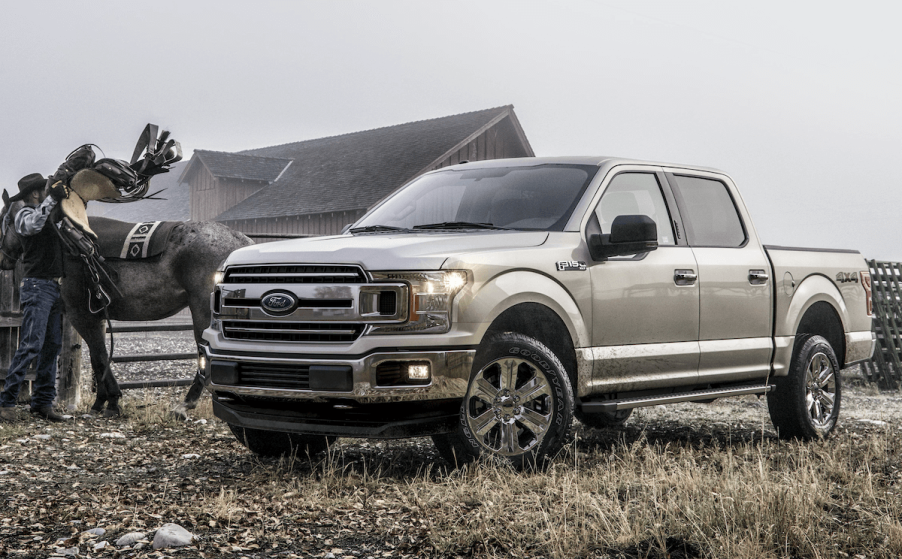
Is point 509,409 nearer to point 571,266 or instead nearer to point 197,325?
point 571,266

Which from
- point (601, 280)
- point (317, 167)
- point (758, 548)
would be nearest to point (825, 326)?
point (601, 280)

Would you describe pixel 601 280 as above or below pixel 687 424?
above

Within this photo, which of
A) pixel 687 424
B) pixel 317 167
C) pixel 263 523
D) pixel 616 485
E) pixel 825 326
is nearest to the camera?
pixel 263 523

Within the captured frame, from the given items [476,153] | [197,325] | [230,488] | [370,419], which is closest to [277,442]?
[230,488]

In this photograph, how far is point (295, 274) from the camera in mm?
5832

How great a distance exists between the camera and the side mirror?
630 cm

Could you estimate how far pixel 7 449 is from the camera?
7.71 m

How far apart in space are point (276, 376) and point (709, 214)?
386cm

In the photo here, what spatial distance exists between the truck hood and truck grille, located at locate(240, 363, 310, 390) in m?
0.64

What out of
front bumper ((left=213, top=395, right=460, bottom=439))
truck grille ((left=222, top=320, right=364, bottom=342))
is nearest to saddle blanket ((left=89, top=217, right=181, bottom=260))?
truck grille ((left=222, top=320, right=364, bottom=342))

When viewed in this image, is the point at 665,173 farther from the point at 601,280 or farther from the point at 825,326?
the point at 825,326

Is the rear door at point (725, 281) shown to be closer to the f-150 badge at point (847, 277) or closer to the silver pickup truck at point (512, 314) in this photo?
the silver pickup truck at point (512, 314)

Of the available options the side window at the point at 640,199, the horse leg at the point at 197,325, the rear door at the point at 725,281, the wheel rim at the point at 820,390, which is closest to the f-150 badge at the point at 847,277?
the wheel rim at the point at 820,390

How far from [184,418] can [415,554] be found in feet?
17.3
